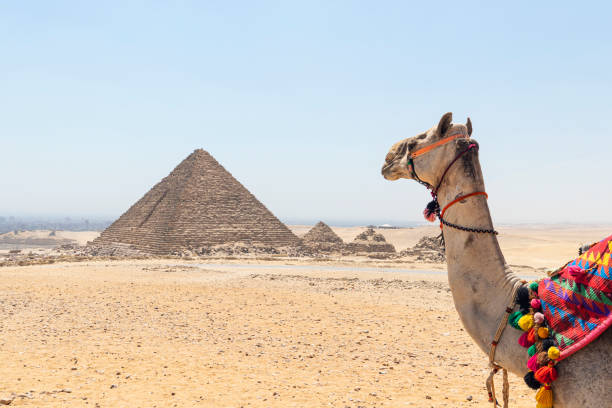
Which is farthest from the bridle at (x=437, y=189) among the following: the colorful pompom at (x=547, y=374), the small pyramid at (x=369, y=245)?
the small pyramid at (x=369, y=245)

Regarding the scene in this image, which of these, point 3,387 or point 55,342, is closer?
point 3,387

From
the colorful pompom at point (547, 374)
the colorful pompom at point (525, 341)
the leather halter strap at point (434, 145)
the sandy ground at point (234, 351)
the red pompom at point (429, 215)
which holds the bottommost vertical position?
the sandy ground at point (234, 351)

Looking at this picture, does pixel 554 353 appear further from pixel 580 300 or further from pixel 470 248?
pixel 470 248

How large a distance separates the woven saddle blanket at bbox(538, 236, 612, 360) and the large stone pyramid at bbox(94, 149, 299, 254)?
3970 centimetres

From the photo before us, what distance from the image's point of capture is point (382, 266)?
1231 inches

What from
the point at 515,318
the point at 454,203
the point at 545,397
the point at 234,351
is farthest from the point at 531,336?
the point at 234,351

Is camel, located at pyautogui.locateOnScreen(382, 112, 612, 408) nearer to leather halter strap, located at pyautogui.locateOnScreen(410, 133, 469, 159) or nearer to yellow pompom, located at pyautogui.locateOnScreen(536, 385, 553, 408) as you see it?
leather halter strap, located at pyautogui.locateOnScreen(410, 133, 469, 159)

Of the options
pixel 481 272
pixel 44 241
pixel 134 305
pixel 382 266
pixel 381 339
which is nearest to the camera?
pixel 481 272

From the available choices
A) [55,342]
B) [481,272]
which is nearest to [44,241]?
[55,342]

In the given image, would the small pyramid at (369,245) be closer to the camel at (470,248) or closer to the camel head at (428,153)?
the camel head at (428,153)

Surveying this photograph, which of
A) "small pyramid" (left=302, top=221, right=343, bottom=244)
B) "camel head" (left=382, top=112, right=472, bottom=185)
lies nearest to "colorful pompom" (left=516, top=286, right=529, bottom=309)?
"camel head" (left=382, top=112, right=472, bottom=185)

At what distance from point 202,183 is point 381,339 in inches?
1797

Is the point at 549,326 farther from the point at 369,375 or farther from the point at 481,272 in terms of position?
the point at 369,375

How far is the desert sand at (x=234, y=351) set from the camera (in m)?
5.57
